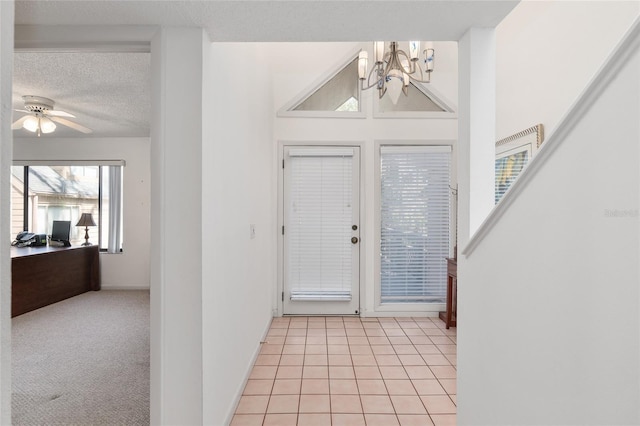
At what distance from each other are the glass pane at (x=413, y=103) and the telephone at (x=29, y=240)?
17.1ft

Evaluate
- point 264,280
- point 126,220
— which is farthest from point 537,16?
point 126,220

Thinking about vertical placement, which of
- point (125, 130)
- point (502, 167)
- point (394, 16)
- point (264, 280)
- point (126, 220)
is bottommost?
point (264, 280)

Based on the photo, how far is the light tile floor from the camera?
1.95 m

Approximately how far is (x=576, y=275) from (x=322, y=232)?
3.06 m

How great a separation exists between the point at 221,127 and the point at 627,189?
1715 millimetres

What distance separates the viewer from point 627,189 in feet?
Result: 2.33

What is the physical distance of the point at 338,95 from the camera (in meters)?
3.85

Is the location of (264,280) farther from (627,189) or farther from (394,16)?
(627,189)

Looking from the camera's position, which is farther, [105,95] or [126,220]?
[126,220]

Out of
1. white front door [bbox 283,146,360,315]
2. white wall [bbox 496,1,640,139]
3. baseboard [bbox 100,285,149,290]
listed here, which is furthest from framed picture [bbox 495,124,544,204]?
baseboard [bbox 100,285,149,290]

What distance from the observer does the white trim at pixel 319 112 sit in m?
3.76

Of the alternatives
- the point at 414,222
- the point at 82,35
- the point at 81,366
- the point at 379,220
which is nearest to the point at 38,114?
the point at 81,366

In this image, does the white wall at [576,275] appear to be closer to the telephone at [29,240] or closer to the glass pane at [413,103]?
the glass pane at [413,103]

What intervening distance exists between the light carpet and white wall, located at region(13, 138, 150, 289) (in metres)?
0.98
